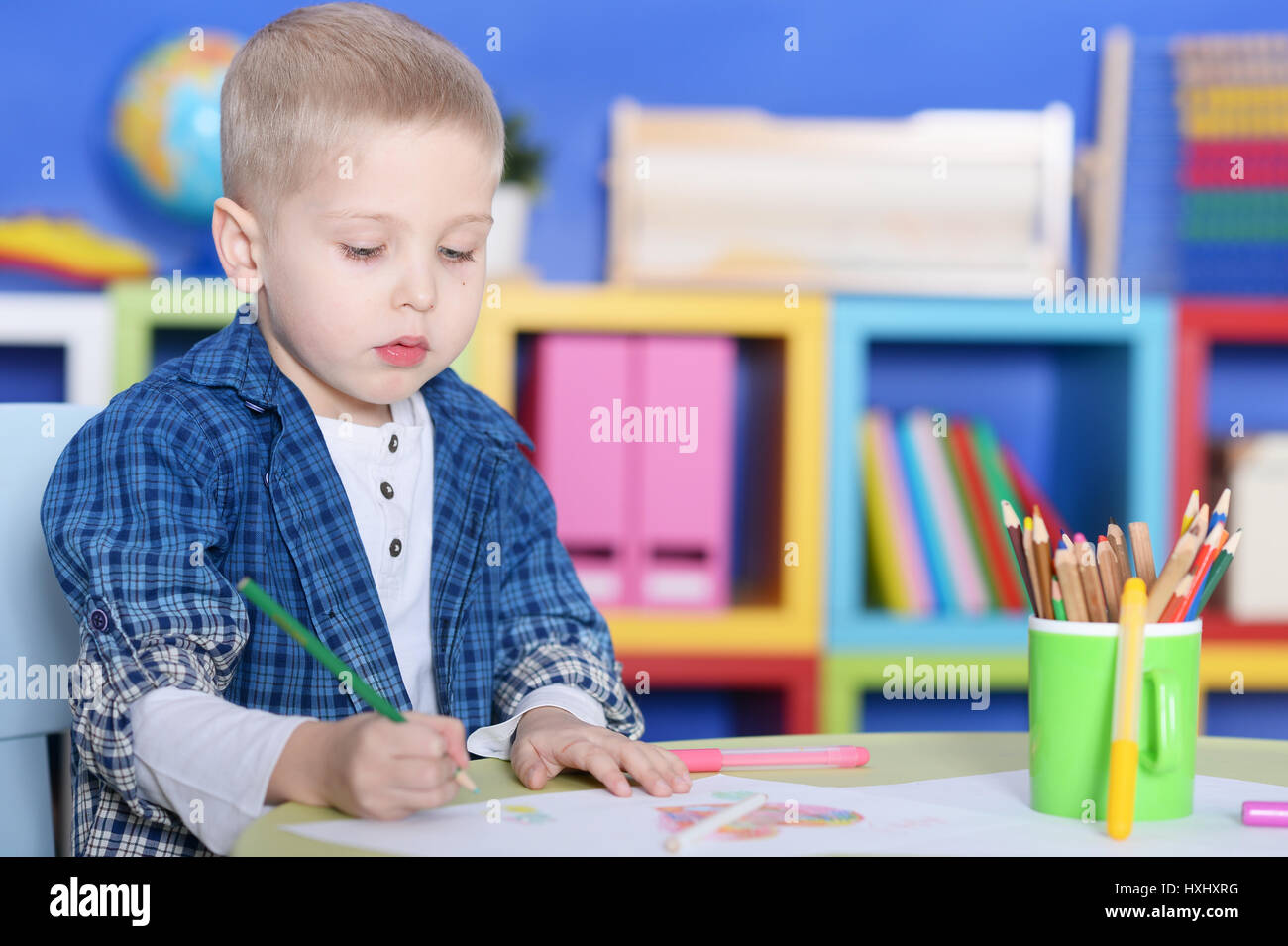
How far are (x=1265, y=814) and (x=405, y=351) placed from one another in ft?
1.94

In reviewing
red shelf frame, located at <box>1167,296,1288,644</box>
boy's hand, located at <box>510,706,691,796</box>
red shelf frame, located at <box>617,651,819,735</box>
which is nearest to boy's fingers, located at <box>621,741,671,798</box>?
boy's hand, located at <box>510,706,691,796</box>

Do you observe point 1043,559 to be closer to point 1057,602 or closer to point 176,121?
point 1057,602

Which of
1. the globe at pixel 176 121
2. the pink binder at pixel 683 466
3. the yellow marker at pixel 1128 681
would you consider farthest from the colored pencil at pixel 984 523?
the yellow marker at pixel 1128 681

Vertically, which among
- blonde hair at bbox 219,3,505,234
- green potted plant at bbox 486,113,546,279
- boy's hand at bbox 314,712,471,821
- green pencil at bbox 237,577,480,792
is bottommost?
boy's hand at bbox 314,712,471,821

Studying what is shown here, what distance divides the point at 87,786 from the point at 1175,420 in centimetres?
152

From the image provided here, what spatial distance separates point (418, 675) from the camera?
1049 mm

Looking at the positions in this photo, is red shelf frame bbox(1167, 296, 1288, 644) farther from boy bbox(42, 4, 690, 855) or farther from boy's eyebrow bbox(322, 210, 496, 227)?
boy's eyebrow bbox(322, 210, 496, 227)

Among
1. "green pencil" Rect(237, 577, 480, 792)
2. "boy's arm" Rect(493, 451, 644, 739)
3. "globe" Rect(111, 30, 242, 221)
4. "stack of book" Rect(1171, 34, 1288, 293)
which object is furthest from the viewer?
"stack of book" Rect(1171, 34, 1288, 293)

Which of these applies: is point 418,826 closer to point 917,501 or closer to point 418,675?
point 418,675

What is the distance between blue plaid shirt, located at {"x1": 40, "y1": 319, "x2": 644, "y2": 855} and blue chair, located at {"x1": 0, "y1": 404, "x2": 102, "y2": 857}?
0.06 metres

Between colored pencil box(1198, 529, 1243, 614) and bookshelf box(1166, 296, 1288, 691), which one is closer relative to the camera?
colored pencil box(1198, 529, 1243, 614)

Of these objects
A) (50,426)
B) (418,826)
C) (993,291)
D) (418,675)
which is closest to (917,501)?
(993,291)

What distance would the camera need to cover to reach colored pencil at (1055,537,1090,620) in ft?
2.29
